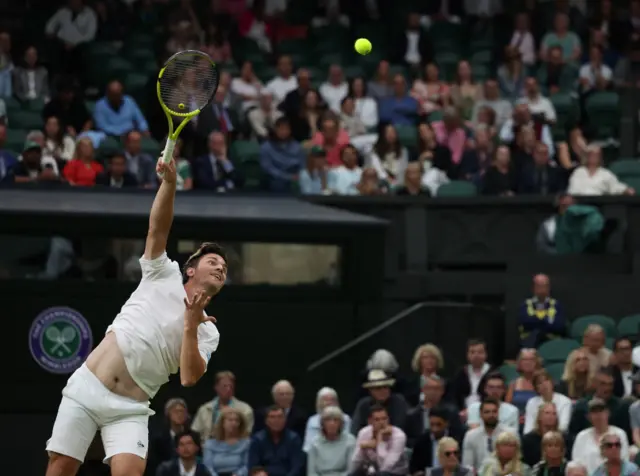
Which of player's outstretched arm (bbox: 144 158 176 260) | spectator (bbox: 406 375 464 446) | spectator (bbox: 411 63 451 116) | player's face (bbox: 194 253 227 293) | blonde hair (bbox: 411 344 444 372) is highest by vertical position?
spectator (bbox: 411 63 451 116)

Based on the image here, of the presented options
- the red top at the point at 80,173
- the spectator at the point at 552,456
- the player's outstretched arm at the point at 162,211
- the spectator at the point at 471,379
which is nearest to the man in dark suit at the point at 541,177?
the spectator at the point at 471,379

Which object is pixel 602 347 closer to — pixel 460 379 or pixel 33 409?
pixel 460 379

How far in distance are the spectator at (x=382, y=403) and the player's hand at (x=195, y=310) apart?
6.36 metres

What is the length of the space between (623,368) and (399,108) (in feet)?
19.4

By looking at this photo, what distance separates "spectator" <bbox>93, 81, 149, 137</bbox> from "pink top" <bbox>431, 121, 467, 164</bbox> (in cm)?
342

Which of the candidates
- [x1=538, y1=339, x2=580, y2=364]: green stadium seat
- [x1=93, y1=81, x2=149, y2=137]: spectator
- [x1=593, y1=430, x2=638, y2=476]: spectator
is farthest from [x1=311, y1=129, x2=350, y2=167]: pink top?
[x1=593, y1=430, x2=638, y2=476]: spectator

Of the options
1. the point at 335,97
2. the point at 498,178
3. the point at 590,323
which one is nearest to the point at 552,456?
the point at 590,323

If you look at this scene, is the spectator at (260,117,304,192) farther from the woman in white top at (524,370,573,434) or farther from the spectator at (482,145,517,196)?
the woman in white top at (524,370,573,434)

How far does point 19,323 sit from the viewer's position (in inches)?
627

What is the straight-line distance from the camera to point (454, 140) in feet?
63.0

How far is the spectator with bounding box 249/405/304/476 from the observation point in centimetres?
1407

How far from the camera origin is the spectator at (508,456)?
43.1 feet

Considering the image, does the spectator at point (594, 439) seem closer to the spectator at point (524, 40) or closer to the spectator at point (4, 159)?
the spectator at point (4, 159)

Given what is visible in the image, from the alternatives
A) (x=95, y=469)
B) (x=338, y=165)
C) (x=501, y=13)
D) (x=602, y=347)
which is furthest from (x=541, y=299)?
(x=501, y=13)
